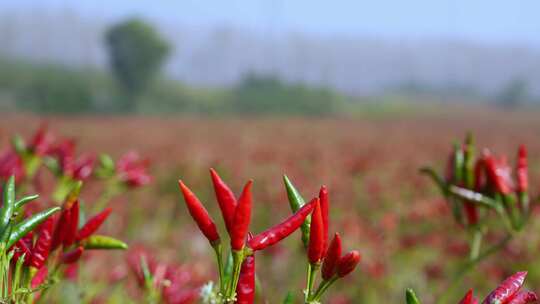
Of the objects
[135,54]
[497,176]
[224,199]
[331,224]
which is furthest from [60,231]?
[135,54]

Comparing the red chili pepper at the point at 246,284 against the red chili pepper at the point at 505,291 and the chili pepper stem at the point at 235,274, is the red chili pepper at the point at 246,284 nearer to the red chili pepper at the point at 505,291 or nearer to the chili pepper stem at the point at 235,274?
the chili pepper stem at the point at 235,274

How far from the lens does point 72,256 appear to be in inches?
39.4

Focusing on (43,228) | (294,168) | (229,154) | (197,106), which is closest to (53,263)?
(43,228)

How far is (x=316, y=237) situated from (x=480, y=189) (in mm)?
818

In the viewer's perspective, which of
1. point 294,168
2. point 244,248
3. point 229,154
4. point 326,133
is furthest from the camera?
point 326,133

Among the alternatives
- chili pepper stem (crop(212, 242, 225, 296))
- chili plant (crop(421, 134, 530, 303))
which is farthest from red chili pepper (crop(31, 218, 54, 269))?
chili plant (crop(421, 134, 530, 303))

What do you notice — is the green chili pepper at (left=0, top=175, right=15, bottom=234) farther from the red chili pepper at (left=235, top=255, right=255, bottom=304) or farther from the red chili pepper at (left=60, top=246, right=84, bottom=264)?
the red chili pepper at (left=235, top=255, right=255, bottom=304)

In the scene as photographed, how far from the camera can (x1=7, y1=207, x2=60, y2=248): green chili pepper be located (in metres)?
0.84

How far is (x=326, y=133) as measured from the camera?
21.1m

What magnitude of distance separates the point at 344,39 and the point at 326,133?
67.5 meters

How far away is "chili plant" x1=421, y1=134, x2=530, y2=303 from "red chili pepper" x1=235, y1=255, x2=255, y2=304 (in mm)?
736

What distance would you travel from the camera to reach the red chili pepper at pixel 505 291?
2.68 feet

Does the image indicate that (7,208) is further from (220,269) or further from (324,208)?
(324,208)

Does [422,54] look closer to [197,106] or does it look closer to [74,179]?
[197,106]
